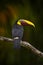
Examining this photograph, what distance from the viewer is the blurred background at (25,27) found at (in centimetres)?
424

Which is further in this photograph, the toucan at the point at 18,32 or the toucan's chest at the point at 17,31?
the toucan's chest at the point at 17,31

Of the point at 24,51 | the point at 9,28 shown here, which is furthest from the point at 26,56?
the point at 9,28

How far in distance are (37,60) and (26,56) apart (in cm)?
17

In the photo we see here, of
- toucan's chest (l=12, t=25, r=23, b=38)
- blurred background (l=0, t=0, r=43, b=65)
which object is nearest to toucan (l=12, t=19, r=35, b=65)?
toucan's chest (l=12, t=25, r=23, b=38)

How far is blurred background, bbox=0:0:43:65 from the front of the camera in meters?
4.24

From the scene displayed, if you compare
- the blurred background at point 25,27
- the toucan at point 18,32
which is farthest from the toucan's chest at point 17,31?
the blurred background at point 25,27

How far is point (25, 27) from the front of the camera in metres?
4.33

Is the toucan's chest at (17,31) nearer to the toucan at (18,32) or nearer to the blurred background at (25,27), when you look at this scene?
the toucan at (18,32)

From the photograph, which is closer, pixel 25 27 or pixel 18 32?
pixel 18 32

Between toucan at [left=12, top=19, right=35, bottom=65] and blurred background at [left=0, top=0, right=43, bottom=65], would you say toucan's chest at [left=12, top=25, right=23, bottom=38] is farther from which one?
blurred background at [left=0, top=0, right=43, bottom=65]

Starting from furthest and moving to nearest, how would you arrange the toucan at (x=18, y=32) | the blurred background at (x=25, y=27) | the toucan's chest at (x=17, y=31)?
1. the blurred background at (x=25, y=27)
2. the toucan's chest at (x=17, y=31)
3. the toucan at (x=18, y=32)

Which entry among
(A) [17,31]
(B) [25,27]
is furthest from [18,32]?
(B) [25,27]

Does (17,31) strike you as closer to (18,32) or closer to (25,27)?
(18,32)

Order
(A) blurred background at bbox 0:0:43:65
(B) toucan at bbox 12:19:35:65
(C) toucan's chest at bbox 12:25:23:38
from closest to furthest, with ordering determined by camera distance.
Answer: (B) toucan at bbox 12:19:35:65 < (C) toucan's chest at bbox 12:25:23:38 < (A) blurred background at bbox 0:0:43:65
